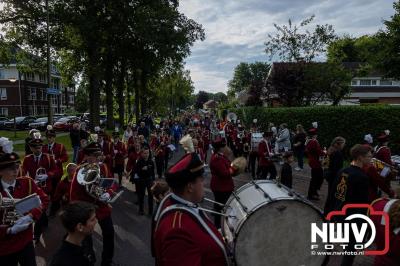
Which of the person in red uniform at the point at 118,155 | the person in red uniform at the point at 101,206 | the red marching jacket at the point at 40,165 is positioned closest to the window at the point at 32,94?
the person in red uniform at the point at 118,155

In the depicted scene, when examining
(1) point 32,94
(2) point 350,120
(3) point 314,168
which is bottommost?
(3) point 314,168

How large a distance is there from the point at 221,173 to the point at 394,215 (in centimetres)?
414

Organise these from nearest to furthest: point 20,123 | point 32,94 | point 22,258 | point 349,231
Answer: point 22,258, point 349,231, point 20,123, point 32,94

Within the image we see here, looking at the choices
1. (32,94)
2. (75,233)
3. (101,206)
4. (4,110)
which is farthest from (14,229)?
(32,94)

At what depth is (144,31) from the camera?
2825 cm

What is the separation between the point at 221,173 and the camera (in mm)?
7238

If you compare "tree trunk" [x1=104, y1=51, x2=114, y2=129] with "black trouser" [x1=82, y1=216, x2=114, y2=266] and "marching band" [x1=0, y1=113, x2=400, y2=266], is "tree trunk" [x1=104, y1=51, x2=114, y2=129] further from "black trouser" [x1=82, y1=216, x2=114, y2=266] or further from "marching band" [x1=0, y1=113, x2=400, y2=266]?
"black trouser" [x1=82, y1=216, x2=114, y2=266]

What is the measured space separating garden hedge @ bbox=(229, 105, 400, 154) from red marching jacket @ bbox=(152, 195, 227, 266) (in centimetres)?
1813

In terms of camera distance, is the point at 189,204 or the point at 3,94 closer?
the point at 189,204

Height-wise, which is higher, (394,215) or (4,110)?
(4,110)

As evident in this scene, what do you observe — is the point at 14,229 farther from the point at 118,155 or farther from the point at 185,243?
the point at 118,155

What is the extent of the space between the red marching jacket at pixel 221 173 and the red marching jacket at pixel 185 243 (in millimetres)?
4459

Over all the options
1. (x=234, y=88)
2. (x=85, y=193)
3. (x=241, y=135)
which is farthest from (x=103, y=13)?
(x=234, y=88)

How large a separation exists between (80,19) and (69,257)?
2560 centimetres
